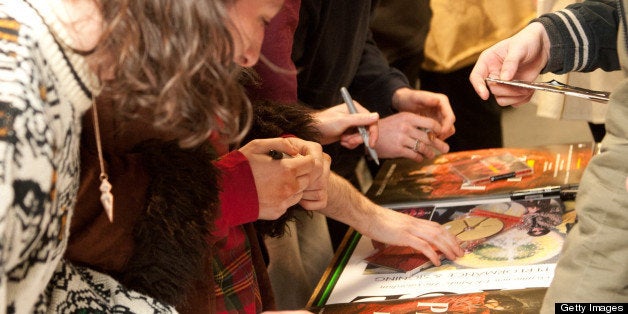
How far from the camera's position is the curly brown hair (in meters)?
0.85

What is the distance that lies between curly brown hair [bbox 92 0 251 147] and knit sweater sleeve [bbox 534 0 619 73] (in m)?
0.72

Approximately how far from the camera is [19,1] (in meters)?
0.86

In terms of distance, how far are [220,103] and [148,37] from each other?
127 mm

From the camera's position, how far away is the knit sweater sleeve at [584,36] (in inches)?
52.2

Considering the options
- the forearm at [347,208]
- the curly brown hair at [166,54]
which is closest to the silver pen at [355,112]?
the forearm at [347,208]

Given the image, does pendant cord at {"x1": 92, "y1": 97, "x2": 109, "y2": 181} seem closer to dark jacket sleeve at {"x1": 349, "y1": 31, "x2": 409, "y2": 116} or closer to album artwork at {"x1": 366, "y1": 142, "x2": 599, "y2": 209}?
album artwork at {"x1": 366, "y1": 142, "x2": 599, "y2": 209}

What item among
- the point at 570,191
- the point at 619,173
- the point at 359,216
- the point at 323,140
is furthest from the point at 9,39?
the point at 570,191

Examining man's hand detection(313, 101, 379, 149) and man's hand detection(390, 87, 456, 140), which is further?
man's hand detection(390, 87, 456, 140)

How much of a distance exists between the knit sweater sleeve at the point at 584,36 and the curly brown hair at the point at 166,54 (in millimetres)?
717

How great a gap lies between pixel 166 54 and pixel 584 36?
0.81 metres

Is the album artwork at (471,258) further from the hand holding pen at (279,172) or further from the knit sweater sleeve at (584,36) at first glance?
the knit sweater sleeve at (584,36)

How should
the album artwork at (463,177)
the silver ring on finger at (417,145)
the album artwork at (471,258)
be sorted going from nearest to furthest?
the album artwork at (471,258)
the album artwork at (463,177)
the silver ring on finger at (417,145)

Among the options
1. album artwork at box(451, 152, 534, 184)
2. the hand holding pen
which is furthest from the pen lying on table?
album artwork at box(451, 152, 534, 184)
